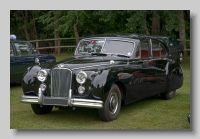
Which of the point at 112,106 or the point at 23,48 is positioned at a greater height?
the point at 23,48

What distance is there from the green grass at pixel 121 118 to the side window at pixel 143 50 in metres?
1.22

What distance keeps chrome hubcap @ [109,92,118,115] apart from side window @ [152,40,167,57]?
2.11m

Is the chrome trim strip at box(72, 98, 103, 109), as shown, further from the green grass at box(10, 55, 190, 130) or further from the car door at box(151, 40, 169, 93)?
the car door at box(151, 40, 169, 93)

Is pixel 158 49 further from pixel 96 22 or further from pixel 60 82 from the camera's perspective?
pixel 96 22

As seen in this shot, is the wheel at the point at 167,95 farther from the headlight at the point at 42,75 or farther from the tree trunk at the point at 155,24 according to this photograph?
the tree trunk at the point at 155,24

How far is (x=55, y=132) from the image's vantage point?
234 inches

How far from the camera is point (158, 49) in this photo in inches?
342

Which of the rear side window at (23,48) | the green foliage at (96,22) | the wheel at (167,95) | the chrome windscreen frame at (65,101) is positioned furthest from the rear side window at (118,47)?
the green foliage at (96,22)

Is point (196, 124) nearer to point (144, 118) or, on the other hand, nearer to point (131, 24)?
point (144, 118)

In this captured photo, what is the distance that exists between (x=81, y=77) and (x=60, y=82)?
0.45m

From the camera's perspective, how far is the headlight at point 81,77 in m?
6.34

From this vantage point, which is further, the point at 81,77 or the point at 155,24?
the point at 155,24

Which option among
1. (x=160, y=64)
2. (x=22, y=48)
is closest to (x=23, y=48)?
(x=22, y=48)

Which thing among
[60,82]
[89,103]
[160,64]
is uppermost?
[160,64]
